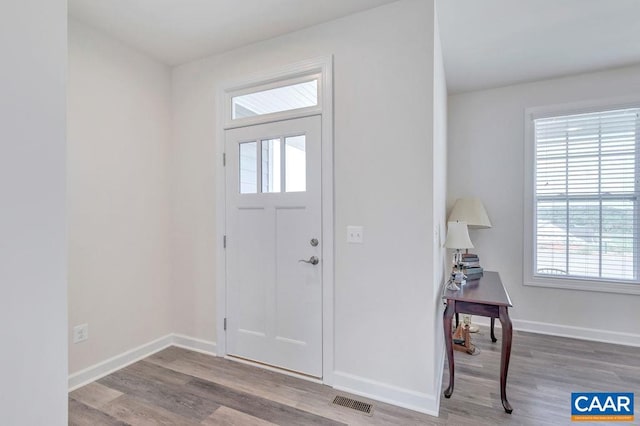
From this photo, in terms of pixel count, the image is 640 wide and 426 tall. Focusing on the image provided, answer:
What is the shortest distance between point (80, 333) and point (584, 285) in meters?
4.53

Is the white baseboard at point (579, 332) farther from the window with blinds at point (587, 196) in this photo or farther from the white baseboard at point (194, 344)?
the white baseboard at point (194, 344)

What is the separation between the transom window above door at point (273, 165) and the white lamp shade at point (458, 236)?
1.18 metres

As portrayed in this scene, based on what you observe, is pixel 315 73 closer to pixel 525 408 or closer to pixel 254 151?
pixel 254 151

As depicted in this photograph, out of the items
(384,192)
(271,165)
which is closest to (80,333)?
(271,165)

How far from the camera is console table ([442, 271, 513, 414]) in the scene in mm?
2010

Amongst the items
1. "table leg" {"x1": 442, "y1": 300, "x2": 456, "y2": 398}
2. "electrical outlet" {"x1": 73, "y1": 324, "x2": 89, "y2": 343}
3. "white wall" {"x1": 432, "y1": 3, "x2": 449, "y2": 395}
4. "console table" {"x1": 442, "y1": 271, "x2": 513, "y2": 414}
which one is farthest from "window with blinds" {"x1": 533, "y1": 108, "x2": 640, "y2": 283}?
"electrical outlet" {"x1": 73, "y1": 324, "x2": 89, "y2": 343}

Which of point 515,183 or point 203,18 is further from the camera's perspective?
point 515,183

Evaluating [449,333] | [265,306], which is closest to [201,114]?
[265,306]

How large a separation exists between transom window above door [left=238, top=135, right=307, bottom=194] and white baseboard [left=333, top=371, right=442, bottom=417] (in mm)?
1434

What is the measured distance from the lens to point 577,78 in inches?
123

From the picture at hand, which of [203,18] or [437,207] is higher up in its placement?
[203,18]

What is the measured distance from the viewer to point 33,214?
40.5 inches

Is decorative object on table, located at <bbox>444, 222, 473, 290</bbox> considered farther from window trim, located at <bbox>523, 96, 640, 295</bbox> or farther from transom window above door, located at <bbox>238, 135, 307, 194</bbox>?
window trim, located at <bbox>523, 96, 640, 295</bbox>

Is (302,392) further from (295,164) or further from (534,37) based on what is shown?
(534,37)
